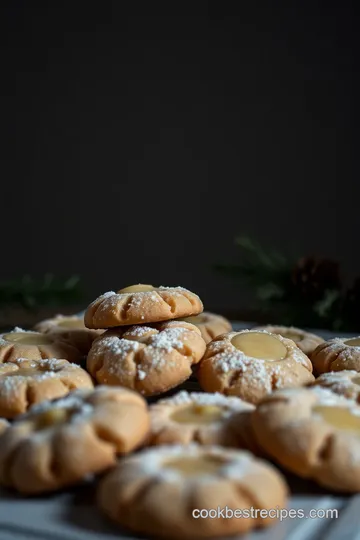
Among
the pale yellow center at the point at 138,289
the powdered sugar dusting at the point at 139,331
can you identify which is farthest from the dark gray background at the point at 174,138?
the powdered sugar dusting at the point at 139,331

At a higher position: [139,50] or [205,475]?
[139,50]

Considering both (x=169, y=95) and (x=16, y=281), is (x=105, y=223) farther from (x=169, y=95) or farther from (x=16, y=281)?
(x=16, y=281)

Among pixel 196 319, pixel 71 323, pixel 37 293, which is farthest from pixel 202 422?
pixel 37 293

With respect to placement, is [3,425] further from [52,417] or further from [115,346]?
[115,346]

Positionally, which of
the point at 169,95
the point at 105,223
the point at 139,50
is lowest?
the point at 105,223

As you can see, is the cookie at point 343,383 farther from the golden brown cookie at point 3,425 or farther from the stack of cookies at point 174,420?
the golden brown cookie at point 3,425

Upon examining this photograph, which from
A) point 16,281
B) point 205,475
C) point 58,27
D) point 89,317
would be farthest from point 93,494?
point 58,27
